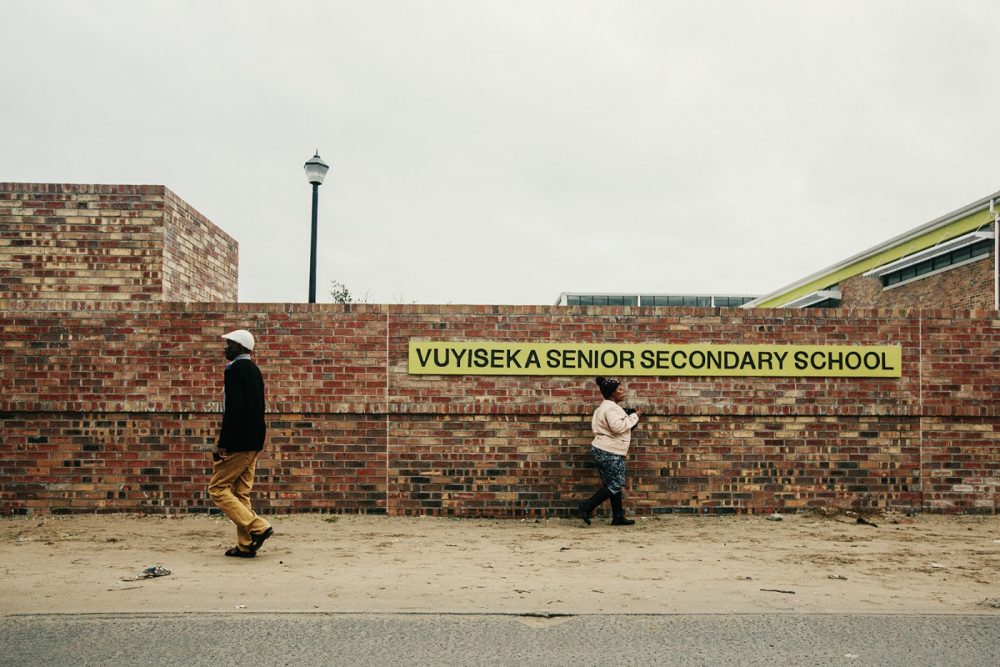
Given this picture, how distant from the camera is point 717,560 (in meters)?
6.73

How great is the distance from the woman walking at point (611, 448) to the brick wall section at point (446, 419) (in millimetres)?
505

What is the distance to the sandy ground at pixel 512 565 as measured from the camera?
17.5 feet

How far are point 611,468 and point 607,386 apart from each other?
32.6 inches

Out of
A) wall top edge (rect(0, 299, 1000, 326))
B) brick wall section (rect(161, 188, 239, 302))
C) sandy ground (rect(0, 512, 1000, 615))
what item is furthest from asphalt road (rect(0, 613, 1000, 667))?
brick wall section (rect(161, 188, 239, 302))

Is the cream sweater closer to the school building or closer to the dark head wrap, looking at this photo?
the dark head wrap

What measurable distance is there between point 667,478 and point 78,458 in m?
6.27

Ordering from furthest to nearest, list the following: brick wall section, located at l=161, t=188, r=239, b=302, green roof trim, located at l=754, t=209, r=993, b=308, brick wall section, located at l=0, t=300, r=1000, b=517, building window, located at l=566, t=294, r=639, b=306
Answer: building window, located at l=566, t=294, r=639, b=306, green roof trim, located at l=754, t=209, r=993, b=308, brick wall section, located at l=161, t=188, r=239, b=302, brick wall section, located at l=0, t=300, r=1000, b=517

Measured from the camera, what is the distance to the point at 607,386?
827cm

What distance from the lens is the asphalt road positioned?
420 centimetres

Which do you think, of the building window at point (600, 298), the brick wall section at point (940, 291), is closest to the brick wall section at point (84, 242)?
the brick wall section at point (940, 291)

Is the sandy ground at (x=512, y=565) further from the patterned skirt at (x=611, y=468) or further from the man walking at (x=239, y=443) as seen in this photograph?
the patterned skirt at (x=611, y=468)

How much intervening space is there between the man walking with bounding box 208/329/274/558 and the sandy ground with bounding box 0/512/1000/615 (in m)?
0.24

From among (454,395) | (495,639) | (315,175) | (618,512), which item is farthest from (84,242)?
(495,639)

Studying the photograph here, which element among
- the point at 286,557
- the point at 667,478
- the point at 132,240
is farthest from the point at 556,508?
the point at 132,240
